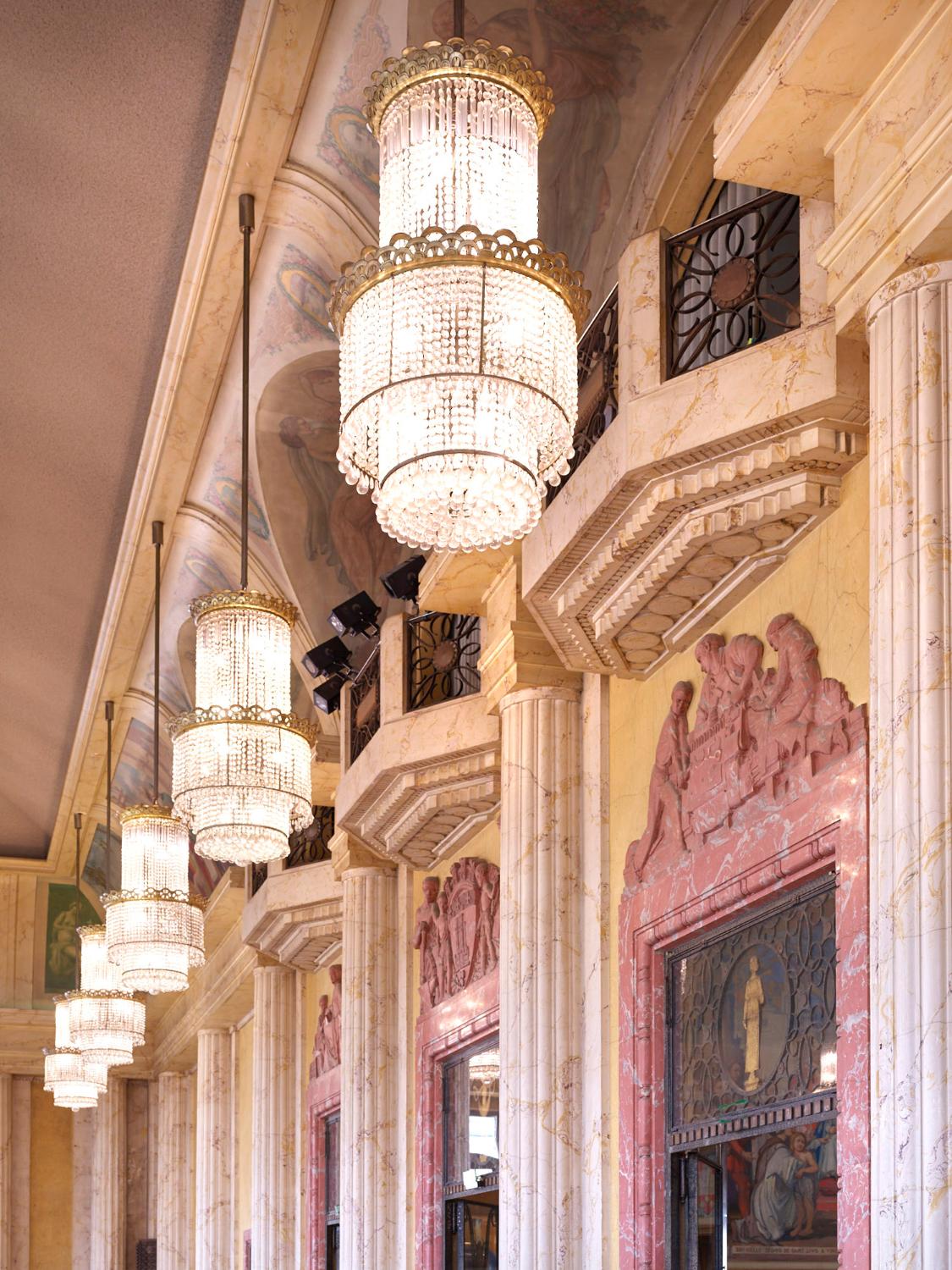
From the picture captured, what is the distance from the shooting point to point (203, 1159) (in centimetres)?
1845

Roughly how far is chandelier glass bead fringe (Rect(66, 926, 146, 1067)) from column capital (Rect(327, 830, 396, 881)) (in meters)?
4.01

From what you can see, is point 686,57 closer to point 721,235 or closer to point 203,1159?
point 721,235

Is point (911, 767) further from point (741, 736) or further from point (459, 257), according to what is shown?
point (741, 736)

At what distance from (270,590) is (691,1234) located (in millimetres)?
7098

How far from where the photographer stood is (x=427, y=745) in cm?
992

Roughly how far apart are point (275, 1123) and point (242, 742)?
7.82m

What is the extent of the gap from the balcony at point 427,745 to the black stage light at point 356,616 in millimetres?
471

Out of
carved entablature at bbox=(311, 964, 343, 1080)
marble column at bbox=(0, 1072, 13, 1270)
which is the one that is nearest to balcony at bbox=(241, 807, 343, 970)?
carved entablature at bbox=(311, 964, 343, 1080)

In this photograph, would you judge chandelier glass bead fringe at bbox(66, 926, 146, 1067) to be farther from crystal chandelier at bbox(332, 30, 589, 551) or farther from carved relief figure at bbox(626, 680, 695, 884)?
crystal chandelier at bbox(332, 30, 589, 551)

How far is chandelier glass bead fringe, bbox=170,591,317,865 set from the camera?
8.55m

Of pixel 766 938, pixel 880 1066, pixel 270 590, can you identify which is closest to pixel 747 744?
pixel 766 938

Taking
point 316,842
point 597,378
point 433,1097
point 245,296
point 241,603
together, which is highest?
point 245,296

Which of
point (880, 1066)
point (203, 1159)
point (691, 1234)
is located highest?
point (880, 1066)

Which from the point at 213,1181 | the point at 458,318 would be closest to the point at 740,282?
the point at 458,318
